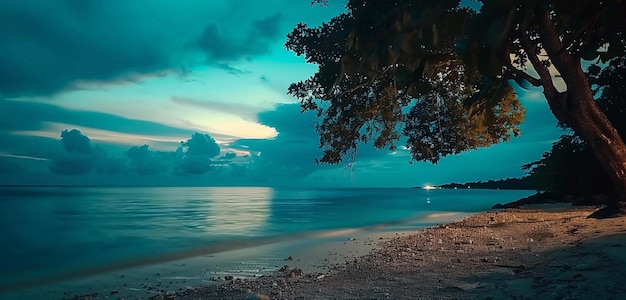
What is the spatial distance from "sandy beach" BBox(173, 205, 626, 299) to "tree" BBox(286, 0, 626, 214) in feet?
5.83

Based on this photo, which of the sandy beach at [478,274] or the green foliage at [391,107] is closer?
the sandy beach at [478,274]

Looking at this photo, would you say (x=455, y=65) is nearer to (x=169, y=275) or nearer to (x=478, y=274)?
(x=478, y=274)

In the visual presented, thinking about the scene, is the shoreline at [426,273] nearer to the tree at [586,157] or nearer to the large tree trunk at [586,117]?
the large tree trunk at [586,117]

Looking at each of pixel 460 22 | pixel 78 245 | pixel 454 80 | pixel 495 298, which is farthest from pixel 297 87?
pixel 78 245

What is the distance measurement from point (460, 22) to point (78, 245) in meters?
19.0

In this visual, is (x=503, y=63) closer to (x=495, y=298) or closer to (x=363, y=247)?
(x=495, y=298)

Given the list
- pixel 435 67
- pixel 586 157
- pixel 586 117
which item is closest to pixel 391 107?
pixel 435 67

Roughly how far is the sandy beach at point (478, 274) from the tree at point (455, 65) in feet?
5.83

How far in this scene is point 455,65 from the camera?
32.1 feet

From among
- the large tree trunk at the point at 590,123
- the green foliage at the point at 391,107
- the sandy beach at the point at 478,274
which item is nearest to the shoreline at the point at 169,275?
the sandy beach at the point at 478,274

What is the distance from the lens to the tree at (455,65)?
201 centimetres

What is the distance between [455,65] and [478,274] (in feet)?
18.5

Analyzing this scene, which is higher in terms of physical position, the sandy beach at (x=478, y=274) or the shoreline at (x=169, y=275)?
the sandy beach at (x=478, y=274)

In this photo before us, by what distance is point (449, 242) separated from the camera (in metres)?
9.34
